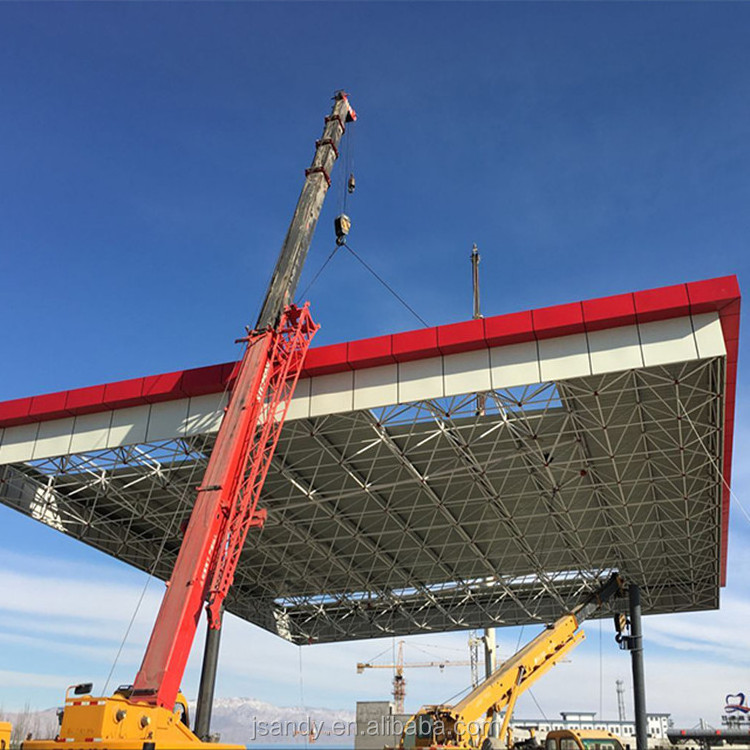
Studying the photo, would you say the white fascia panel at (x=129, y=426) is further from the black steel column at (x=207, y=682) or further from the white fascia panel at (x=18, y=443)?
the black steel column at (x=207, y=682)

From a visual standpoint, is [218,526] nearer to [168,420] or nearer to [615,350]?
[168,420]

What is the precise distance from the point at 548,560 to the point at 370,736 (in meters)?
23.5

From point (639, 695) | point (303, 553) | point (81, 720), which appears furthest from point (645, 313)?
point (303, 553)

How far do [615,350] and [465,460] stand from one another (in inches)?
344

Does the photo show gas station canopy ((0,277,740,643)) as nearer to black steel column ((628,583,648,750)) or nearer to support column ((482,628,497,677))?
black steel column ((628,583,648,750))

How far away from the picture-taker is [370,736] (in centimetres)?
5428

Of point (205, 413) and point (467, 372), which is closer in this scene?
point (467, 372)

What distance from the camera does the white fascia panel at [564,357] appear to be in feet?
73.1

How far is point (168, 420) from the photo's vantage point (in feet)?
86.4

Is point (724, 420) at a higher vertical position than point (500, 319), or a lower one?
lower

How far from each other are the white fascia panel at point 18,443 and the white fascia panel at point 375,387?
1303cm

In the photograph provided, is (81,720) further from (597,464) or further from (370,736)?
(370,736)

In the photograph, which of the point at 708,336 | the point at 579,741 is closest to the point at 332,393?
the point at 708,336

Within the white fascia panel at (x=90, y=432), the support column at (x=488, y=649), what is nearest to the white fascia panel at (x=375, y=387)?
the white fascia panel at (x=90, y=432)
